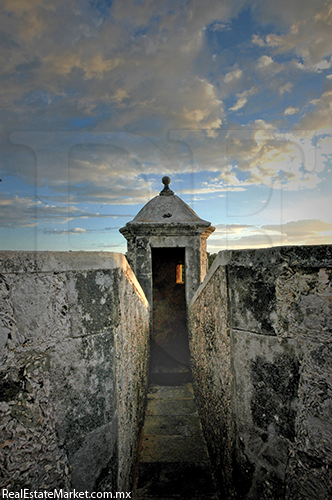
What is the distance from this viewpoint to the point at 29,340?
1109 mm

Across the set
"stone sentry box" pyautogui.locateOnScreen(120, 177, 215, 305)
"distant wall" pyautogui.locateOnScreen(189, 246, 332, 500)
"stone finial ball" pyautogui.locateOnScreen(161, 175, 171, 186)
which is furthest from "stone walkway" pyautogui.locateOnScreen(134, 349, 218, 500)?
"stone finial ball" pyautogui.locateOnScreen(161, 175, 171, 186)

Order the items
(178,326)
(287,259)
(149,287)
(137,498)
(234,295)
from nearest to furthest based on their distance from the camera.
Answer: (287,259), (234,295), (137,498), (149,287), (178,326)

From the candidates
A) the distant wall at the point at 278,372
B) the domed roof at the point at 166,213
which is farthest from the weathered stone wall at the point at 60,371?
the domed roof at the point at 166,213

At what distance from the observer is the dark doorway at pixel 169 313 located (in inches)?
207

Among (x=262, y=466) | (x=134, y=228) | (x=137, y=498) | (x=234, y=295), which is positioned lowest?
(x=137, y=498)

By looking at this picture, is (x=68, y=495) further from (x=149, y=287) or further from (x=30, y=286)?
(x=149, y=287)

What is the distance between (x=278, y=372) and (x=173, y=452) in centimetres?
193

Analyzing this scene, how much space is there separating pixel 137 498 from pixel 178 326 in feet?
16.1

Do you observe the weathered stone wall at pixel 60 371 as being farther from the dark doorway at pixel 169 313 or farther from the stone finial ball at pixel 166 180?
the stone finial ball at pixel 166 180

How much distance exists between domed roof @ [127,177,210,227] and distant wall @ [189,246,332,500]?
409 centimetres

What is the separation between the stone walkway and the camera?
2055 millimetres

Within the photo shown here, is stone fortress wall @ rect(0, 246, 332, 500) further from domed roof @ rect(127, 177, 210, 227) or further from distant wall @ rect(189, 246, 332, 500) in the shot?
domed roof @ rect(127, 177, 210, 227)

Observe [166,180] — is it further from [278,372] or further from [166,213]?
[278,372]

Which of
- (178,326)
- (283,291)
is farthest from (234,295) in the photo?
(178,326)
